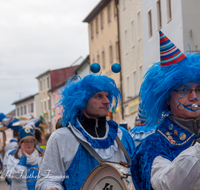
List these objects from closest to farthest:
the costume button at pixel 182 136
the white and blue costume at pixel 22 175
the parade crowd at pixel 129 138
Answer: the parade crowd at pixel 129 138 < the costume button at pixel 182 136 < the white and blue costume at pixel 22 175

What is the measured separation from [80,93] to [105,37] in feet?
103

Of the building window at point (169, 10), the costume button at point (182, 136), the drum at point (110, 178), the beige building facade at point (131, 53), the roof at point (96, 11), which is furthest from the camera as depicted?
the roof at point (96, 11)

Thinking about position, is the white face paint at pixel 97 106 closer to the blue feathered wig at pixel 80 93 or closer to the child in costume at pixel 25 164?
the blue feathered wig at pixel 80 93

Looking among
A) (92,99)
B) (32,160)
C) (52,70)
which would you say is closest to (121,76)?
(32,160)

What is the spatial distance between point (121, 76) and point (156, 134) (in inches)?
1116

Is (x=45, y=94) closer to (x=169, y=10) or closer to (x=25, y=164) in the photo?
(x=169, y=10)

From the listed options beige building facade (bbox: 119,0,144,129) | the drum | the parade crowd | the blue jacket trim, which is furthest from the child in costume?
beige building facade (bbox: 119,0,144,129)

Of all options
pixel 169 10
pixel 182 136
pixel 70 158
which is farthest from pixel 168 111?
pixel 169 10

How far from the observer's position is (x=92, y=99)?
181 inches

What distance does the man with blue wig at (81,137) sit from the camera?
4.05 m

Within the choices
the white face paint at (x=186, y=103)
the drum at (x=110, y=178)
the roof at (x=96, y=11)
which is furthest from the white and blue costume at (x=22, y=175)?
the roof at (x=96, y=11)

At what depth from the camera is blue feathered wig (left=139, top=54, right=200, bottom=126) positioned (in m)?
2.67

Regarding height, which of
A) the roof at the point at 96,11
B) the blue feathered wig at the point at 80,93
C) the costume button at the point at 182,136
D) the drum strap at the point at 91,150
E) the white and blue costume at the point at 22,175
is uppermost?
the roof at the point at 96,11

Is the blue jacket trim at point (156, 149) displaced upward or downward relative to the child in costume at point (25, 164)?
upward
